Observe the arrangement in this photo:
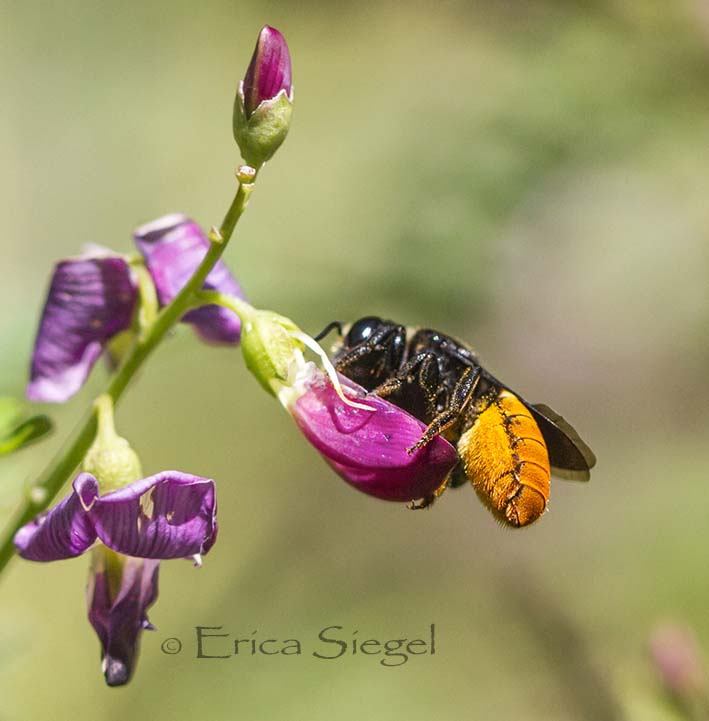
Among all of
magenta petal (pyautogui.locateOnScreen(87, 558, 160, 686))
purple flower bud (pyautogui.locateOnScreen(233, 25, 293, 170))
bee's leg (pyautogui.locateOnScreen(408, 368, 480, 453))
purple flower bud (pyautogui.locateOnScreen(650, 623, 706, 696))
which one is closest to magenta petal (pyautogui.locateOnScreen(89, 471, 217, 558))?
magenta petal (pyautogui.locateOnScreen(87, 558, 160, 686))

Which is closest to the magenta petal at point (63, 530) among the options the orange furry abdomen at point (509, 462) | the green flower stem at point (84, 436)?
the green flower stem at point (84, 436)

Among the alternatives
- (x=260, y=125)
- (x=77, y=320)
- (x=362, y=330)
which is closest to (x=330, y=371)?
(x=362, y=330)

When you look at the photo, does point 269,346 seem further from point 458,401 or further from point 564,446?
point 564,446

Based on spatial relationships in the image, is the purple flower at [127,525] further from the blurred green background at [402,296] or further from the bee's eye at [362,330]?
the blurred green background at [402,296]

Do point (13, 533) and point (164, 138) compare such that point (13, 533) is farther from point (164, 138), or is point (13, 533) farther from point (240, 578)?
point (164, 138)

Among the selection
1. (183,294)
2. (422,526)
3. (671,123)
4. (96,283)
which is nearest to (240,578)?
(422,526)
